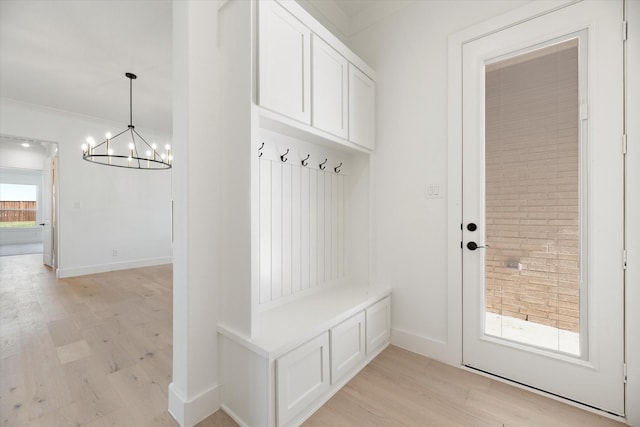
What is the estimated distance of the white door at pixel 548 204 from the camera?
1.57 meters

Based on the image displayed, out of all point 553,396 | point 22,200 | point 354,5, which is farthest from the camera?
point 22,200

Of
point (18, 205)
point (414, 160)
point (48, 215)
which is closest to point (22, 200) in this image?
point (18, 205)

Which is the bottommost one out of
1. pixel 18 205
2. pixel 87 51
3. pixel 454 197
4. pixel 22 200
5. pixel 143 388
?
pixel 143 388

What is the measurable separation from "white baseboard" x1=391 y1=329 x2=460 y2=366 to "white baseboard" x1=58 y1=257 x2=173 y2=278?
5583 millimetres

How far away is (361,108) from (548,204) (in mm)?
1493

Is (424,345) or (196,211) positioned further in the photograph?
(424,345)

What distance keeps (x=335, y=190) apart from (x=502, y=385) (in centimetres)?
187

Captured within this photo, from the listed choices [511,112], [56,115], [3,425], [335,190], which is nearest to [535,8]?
[511,112]

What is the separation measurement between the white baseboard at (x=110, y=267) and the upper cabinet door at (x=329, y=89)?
18.5 feet

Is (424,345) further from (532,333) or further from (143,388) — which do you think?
(143,388)

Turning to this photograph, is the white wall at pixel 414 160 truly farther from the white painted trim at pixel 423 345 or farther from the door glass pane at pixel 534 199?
the door glass pane at pixel 534 199

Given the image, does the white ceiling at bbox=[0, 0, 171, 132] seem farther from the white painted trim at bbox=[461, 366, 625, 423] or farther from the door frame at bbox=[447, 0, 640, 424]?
the white painted trim at bbox=[461, 366, 625, 423]

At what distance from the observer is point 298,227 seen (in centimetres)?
214

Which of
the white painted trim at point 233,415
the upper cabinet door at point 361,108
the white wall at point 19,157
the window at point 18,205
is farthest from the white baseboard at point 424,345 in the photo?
the window at point 18,205
